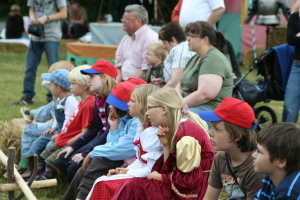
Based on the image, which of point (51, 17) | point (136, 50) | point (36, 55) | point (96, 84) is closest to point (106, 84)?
point (96, 84)

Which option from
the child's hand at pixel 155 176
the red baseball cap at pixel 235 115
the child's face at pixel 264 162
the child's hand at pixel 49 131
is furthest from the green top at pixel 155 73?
the child's face at pixel 264 162

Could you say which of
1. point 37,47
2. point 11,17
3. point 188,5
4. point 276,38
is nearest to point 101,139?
point 188,5

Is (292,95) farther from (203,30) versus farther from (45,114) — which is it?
(45,114)

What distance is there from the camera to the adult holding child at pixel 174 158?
3.13m

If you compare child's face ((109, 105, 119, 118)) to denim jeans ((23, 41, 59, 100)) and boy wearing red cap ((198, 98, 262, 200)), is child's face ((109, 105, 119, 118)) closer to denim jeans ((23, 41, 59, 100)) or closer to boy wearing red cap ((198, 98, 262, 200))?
boy wearing red cap ((198, 98, 262, 200))

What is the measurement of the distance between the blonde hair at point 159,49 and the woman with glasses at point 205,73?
88cm

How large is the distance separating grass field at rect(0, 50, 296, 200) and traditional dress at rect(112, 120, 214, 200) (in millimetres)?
1006

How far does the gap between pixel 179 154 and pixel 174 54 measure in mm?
2123

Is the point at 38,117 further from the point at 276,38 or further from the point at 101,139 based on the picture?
the point at 276,38

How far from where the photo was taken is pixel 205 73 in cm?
434

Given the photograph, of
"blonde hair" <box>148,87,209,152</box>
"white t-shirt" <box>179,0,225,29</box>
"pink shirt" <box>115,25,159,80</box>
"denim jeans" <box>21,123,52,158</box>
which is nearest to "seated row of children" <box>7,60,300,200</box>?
"blonde hair" <box>148,87,209,152</box>

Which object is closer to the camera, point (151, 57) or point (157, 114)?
point (157, 114)

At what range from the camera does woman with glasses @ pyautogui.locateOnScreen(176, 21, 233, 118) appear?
14.2 ft

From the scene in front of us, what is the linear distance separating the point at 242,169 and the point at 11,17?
13908mm
